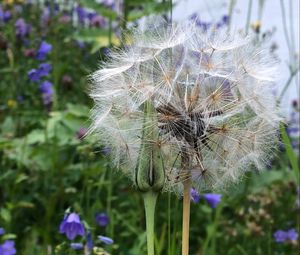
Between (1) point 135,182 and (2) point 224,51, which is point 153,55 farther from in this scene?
(1) point 135,182

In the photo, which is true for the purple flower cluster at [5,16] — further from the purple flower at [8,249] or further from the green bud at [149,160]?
the green bud at [149,160]

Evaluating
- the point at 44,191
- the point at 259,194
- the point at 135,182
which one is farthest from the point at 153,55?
the point at 259,194

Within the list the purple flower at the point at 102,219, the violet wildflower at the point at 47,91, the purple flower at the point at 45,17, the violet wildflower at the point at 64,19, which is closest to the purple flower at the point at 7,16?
the purple flower at the point at 45,17

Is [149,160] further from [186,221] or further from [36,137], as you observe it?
[36,137]

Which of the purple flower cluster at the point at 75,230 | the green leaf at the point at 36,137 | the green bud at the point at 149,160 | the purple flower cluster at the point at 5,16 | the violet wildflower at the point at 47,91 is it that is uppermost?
the purple flower cluster at the point at 5,16

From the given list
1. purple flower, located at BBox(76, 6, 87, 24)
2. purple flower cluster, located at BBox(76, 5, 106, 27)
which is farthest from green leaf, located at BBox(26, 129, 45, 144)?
purple flower, located at BBox(76, 6, 87, 24)

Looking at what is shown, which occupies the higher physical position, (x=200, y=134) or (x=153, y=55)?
(x=153, y=55)

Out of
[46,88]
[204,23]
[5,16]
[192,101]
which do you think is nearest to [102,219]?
[46,88]
